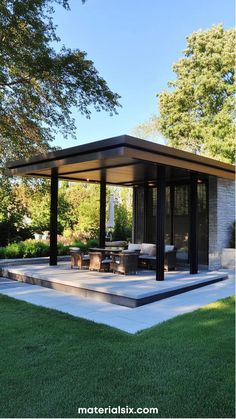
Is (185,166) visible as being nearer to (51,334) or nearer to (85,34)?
(51,334)

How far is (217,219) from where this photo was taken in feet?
37.1

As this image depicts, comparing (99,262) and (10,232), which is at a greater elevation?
(10,232)

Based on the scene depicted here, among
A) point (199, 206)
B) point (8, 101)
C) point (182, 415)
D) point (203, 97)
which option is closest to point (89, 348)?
point (182, 415)

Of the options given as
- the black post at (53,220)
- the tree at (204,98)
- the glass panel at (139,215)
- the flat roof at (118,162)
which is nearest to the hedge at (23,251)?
the black post at (53,220)

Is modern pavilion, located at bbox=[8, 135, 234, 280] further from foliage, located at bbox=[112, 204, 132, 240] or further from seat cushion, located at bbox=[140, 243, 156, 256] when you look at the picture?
foliage, located at bbox=[112, 204, 132, 240]

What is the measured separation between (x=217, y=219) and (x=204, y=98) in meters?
12.9

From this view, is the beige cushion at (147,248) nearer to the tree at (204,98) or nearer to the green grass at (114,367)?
the green grass at (114,367)

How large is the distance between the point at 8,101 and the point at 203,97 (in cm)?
1371

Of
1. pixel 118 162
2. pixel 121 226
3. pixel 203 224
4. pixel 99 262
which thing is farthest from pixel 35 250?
pixel 121 226

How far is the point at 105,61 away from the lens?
16500mm

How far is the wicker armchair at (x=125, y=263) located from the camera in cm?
942

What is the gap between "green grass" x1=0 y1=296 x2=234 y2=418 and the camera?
3.16 meters

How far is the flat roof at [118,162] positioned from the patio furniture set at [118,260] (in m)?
2.40

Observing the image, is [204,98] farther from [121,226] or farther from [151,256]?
[151,256]
